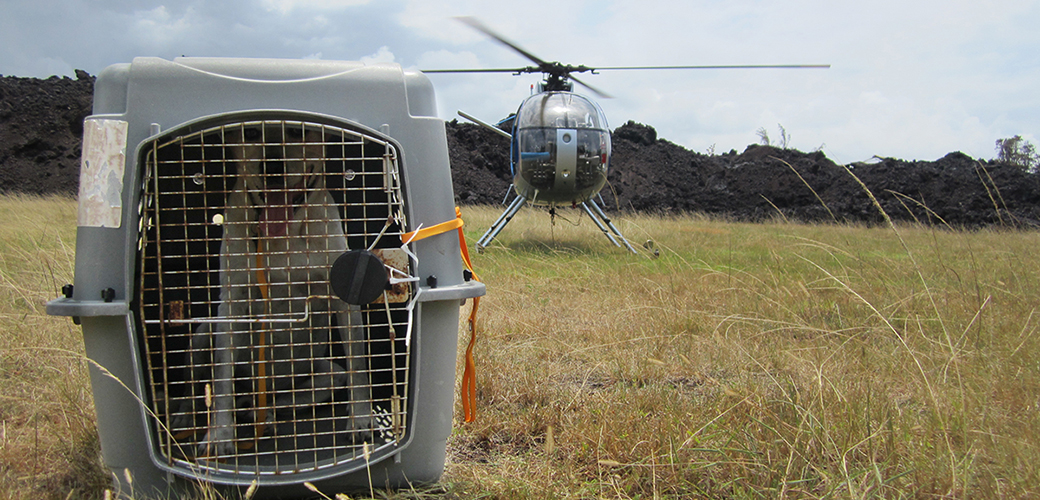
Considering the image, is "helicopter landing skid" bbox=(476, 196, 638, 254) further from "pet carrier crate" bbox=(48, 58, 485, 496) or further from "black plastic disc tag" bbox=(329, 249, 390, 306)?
"black plastic disc tag" bbox=(329, 249, 390, 306)

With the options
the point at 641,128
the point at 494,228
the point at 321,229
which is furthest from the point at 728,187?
the point at 321,229

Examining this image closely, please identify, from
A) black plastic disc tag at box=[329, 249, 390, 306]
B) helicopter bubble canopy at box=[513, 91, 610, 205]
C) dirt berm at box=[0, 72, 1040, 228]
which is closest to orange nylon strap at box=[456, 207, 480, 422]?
black plastic disc tag at box=[329, 249, 390, 306]

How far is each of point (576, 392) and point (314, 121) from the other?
52.2 inches

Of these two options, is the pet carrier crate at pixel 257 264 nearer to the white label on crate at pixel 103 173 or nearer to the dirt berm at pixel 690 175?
the white label on crate at pixel 103 173

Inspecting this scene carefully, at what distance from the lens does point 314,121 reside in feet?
4.45

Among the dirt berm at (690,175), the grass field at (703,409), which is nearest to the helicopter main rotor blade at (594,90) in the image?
the grass field at (703,409)

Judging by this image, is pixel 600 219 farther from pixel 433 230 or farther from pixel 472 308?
pixel 433 230

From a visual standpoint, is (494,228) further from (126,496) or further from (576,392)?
(126,496)

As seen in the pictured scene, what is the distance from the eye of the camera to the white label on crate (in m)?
1.29

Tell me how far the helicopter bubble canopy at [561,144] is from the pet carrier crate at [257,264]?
5.63 m

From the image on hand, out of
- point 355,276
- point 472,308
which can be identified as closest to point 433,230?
point 355,276

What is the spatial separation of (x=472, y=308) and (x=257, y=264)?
1.88 ft

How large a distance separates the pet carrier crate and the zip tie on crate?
0.02 m

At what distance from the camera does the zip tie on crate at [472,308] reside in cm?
141
